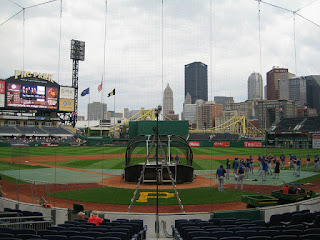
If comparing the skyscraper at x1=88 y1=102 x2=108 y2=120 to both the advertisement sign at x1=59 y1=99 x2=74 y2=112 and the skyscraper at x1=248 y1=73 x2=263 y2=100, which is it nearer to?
the advertisement sign at x1=59 y1=99 x2=74 y2=112

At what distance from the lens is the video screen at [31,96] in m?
65.4

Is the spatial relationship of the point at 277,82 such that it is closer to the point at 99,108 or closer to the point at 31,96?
the point at 99,108

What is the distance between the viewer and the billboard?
6531cm

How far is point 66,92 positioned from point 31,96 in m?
9.91

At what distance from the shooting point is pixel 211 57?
14328 mm

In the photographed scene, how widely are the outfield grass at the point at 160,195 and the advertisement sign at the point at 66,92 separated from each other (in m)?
63.6

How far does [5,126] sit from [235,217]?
7344 centimetres

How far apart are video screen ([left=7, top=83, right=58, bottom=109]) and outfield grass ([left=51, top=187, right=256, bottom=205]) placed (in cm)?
5825

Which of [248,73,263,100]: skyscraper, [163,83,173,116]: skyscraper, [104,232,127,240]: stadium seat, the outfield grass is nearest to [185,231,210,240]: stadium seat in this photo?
[104,232,127,240]: stadium seat

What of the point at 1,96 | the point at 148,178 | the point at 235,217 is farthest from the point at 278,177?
the point at 1,96

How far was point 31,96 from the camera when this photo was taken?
6856 centimetres

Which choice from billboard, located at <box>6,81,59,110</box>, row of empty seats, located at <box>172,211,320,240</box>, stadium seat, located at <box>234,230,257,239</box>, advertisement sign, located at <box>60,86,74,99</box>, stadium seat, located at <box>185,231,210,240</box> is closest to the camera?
row of empty seats, located at <box>172,211,320,240</box>

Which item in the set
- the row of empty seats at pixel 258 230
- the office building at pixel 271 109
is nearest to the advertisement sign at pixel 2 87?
the office building at pixel 271 109

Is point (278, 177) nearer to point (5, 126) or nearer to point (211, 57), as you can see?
point (211, 57)
